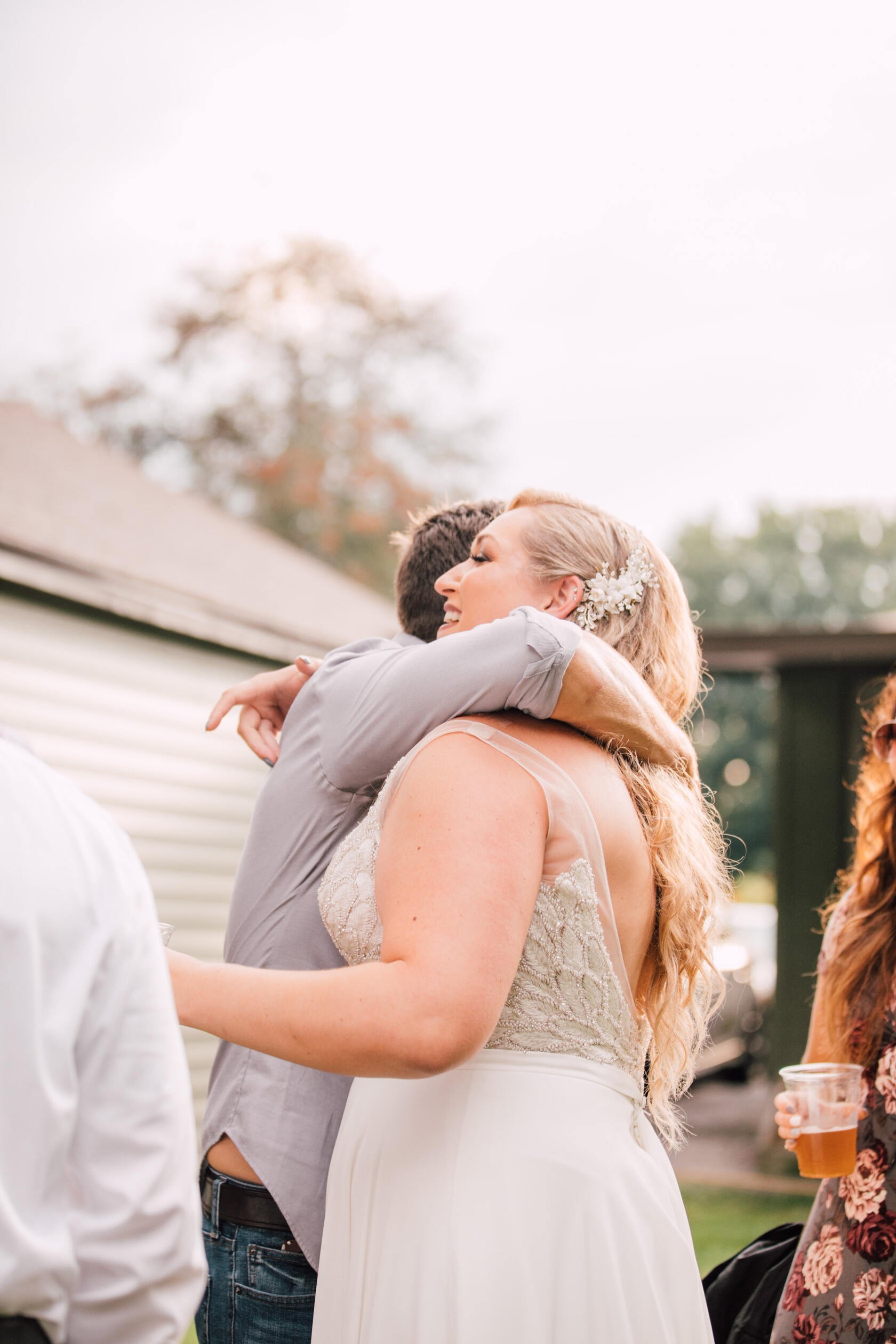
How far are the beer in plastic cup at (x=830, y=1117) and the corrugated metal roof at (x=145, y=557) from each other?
4744 mm

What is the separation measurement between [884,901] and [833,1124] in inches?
26.1

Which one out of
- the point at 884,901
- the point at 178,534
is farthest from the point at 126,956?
the point at 178,534

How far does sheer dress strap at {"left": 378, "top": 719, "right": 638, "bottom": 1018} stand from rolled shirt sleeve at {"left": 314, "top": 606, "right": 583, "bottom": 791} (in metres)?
0.04

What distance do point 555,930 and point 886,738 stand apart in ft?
4.62

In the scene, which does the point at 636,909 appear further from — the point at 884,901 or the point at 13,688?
the point at 13,688

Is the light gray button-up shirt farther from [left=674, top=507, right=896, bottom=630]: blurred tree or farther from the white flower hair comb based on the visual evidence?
[left=674, top=507, right=896, bottom=630]: blurred tree

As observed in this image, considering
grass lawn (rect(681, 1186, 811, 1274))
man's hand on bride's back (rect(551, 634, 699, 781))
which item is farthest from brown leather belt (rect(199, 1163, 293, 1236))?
grass lawn (rect(681, 1186, 811, 1274))

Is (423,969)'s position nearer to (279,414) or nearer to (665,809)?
(665,809)

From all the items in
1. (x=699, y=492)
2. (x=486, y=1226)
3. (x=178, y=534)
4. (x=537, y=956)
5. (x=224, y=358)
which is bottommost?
(x=486, y=1226)

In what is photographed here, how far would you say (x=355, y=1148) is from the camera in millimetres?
1840

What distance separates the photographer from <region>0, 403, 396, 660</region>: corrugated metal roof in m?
6.41

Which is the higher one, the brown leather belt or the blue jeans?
the brown leather belt

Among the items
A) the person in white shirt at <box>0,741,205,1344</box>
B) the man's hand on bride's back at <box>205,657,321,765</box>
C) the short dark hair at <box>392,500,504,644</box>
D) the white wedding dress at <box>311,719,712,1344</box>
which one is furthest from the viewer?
the short dark hair at <box>392,500,504,644</box>

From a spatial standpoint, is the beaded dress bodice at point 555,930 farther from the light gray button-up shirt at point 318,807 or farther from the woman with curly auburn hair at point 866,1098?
the woman with curly auburn hair at point 866,1098
